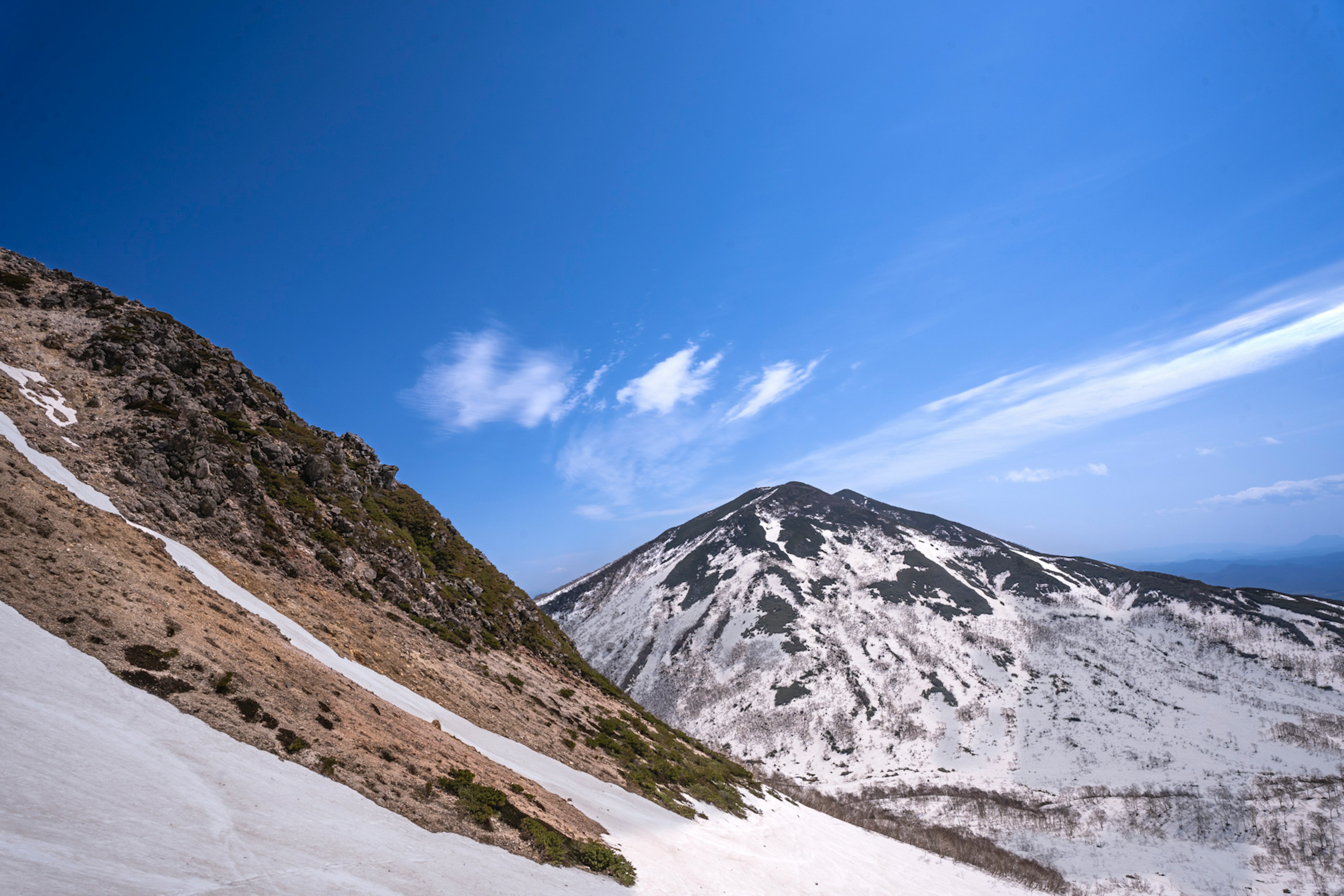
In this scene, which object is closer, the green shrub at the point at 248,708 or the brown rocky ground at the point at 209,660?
the brown rocky ground at the point at 209,660

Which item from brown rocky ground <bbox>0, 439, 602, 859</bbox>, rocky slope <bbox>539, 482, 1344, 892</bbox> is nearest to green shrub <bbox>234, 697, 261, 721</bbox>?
brown rocky ground <bbox>0, 439, 602, 859</bbox>

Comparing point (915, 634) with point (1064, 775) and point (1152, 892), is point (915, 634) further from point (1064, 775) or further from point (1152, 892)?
point (1152, 892)

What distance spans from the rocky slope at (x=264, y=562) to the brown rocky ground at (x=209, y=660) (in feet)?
0.27

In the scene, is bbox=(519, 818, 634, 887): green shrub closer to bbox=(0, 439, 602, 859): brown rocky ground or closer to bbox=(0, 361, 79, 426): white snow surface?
bbox=(0, 439, 602, 859): brown rocky ground

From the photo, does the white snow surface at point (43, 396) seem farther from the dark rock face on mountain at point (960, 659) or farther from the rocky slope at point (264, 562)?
the dark rock face on mountain at point (960, 659)

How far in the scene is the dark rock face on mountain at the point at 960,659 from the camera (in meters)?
73.4

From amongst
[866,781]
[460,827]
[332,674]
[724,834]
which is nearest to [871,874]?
[724,834]

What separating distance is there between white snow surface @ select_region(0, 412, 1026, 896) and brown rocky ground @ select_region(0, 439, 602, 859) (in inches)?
31.0

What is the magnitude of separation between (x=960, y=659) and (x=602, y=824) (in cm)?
9545

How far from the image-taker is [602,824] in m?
21.2

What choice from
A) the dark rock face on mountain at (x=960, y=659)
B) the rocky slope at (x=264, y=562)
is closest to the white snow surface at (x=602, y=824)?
the rocky slope at (x=264, y=562)

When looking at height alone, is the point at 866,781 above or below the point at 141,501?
below

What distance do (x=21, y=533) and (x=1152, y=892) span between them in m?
72.0

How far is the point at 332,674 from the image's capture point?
1925 centimetres
